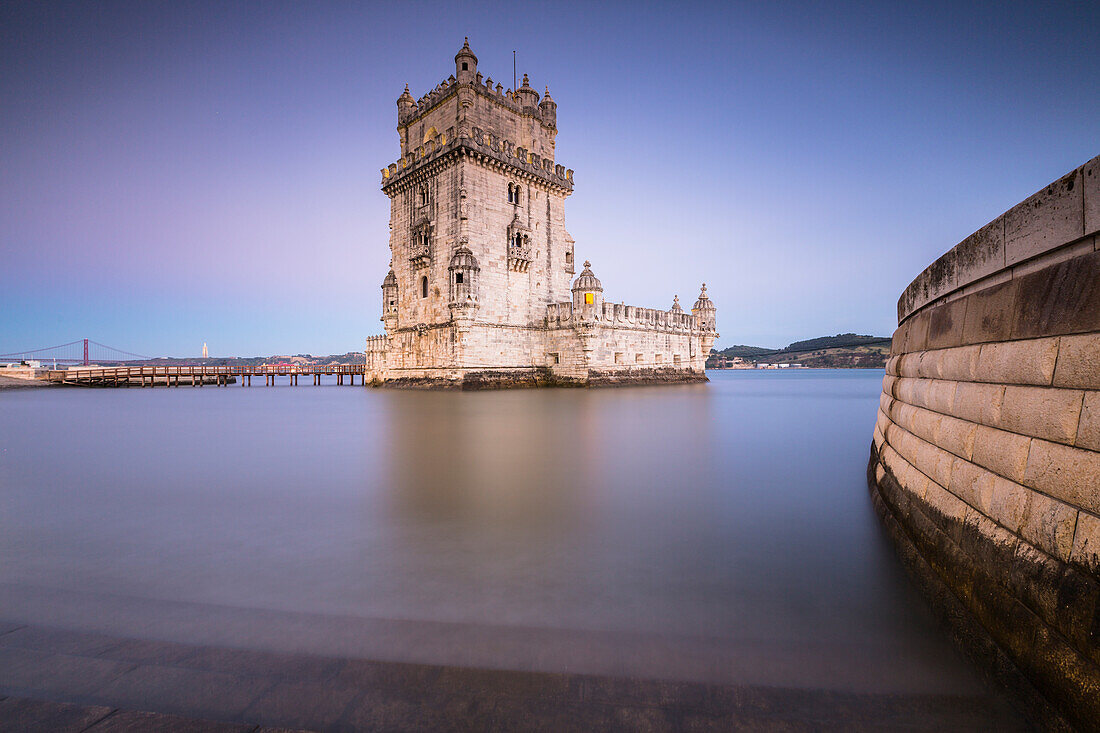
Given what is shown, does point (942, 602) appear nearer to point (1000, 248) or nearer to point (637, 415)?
point (1000, 248)

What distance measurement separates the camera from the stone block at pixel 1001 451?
251 cm

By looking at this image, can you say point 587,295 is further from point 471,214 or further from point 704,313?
point 704,313

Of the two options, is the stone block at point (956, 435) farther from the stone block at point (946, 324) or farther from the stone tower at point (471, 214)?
the stone tower at point (471, 214)

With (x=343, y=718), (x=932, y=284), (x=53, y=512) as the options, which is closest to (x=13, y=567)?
(x=53, y=512)

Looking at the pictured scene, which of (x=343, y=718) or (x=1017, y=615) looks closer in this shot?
(x=343, y=718)

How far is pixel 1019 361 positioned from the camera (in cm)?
272

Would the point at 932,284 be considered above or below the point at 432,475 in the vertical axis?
above

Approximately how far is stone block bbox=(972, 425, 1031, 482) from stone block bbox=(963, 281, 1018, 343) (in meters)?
0.63

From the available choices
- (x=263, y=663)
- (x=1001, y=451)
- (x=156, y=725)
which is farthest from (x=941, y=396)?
(x=156, y=725)

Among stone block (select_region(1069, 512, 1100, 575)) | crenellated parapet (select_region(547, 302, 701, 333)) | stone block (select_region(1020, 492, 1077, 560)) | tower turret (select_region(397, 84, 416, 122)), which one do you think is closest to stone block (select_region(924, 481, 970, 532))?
stone block (select_region(1020, 492, 1077, 560))

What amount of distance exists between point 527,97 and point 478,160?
21.7ft

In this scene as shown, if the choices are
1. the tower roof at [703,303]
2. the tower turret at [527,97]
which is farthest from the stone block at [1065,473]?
the tower roof at [703,303]

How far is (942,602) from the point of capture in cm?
303

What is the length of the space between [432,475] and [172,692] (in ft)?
15.1
